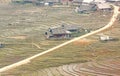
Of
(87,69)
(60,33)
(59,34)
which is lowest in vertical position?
(87,69)

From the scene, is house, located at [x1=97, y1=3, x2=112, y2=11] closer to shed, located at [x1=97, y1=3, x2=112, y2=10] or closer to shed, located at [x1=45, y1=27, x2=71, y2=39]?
shed, located at [x1=97, y1=3, x2=112, y2=10]

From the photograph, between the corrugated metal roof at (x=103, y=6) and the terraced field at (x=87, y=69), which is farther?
the corrugated metal roof at (x=103, y=6)

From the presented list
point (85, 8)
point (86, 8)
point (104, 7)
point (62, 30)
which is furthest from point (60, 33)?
point (86, 8)

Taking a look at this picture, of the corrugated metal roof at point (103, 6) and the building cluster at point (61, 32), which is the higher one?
the corrugated metal roof at point (103, 6)

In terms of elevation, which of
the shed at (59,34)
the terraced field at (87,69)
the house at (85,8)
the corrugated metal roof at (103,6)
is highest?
the corrugated metal roof at (103,6)

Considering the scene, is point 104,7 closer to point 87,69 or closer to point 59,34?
point 59,34

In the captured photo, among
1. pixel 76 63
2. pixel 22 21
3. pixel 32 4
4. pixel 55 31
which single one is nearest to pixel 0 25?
pixel 22 21

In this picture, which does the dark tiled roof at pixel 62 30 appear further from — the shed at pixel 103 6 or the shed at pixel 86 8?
the shed at pixel 103 6

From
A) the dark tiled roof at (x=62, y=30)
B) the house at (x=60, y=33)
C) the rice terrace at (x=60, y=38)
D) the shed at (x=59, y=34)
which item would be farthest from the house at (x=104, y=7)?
the shed at (x=59, y=34)
